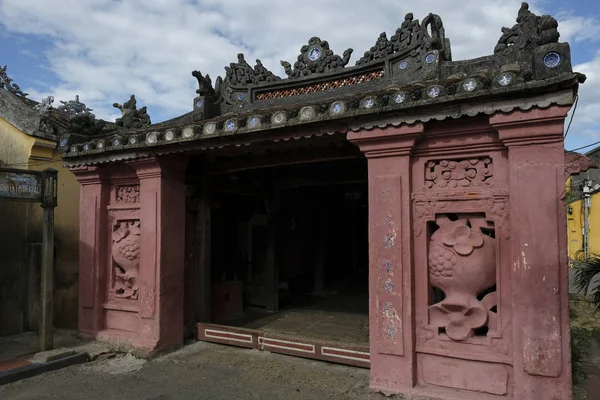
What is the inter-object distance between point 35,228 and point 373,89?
7.17 meters

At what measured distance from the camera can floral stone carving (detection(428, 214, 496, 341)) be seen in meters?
4.54

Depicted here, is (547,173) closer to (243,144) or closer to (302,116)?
(302,116)

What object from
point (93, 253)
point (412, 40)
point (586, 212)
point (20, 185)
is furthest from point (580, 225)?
point (20, 185)

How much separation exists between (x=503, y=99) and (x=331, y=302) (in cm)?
809

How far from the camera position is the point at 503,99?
4.25 m

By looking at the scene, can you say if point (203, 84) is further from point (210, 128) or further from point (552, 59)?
point (552, 59)

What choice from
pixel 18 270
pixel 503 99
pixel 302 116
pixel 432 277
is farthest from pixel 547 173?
pixel 18 270

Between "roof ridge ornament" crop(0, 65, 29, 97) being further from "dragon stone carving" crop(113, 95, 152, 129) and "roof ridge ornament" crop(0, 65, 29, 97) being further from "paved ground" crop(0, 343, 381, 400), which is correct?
"paved ground" crop(0, 343, 381, 400)

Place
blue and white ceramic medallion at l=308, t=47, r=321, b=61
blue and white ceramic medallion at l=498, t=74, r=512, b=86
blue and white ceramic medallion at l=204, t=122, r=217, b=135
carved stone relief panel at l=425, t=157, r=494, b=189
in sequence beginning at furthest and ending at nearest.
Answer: blue and white ceramic medallion at l=308, t=47, r=321, b=61
blue and white ceramic medallion at l=204, t=122, r=217, b=135
carved stone relief panel at l=425, t=157, r=494, b=189
blue and white ceramic medallion at l=498, t=74, r=512, b=86

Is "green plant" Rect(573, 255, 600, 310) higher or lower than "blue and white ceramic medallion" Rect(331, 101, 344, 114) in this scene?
lower

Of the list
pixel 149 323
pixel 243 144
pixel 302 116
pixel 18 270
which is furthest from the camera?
pixel 18 270

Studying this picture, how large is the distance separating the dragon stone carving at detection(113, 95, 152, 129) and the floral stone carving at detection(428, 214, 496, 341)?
627 cm

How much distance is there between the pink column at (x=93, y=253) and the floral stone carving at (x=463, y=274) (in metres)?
5.72

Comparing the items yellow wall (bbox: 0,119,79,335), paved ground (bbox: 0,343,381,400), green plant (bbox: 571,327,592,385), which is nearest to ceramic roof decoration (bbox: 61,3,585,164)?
yellow wall (bbox: 0,119,79,335)
